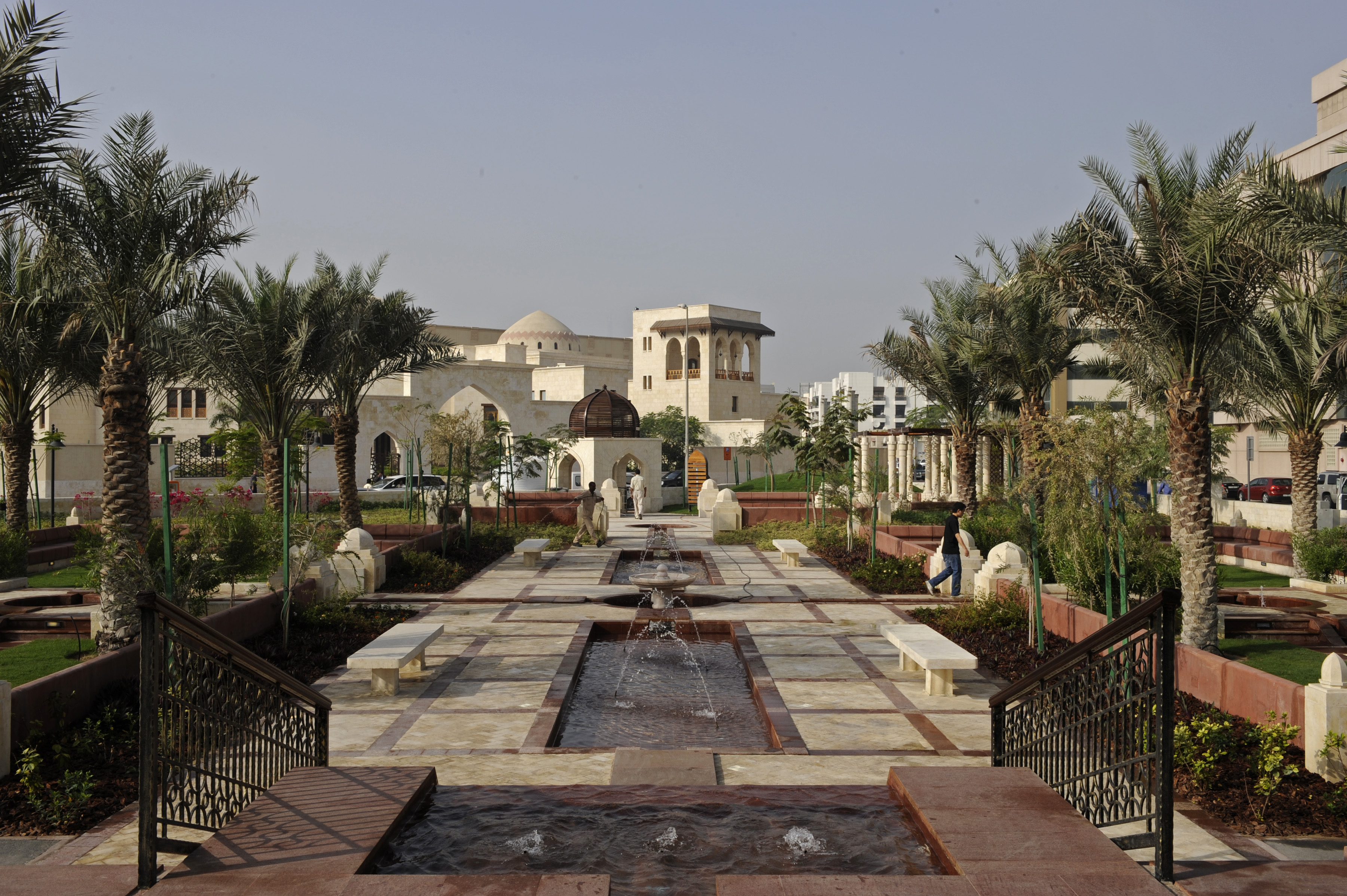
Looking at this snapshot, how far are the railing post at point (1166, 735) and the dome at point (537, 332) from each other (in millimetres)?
68777

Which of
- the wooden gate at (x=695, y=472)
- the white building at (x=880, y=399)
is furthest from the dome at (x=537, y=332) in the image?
the white building at (x=880, y=399)

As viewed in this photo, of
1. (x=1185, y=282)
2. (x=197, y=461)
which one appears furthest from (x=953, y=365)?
(x=197, y=461)

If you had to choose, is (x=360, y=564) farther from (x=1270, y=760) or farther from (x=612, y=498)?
(x=612, y=498)

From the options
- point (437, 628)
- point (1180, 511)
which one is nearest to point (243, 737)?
point (437, 628)

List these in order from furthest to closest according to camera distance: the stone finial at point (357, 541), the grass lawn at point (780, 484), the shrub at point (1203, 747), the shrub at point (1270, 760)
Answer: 1. the grass lawn at point (780, 484)
2. the stone finial at point (357, 541)
3. the shrub at point (1203, 747)
4. the shrub at point (1270, 760)

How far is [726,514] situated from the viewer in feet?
80.7

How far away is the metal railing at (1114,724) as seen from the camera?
4082mm

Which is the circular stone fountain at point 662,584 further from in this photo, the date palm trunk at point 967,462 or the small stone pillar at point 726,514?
the small stone pillar at point 726,514

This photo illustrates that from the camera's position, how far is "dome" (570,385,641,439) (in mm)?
39062

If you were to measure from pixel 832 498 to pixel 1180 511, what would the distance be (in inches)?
422

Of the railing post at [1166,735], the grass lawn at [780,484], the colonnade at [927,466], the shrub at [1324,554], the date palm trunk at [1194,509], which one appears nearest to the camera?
the railing post at [1166,735]

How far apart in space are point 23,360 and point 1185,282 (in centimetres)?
1604

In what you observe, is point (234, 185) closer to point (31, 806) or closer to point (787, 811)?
point (31, 806)

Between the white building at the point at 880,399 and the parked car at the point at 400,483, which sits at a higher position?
the white building at the point at 880,399
